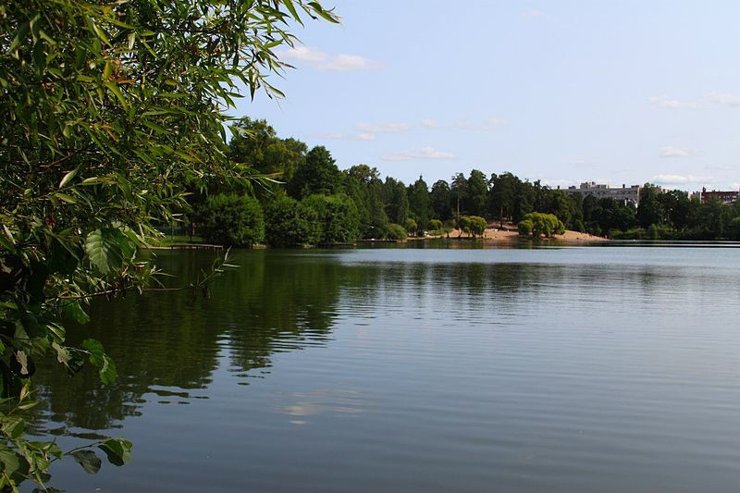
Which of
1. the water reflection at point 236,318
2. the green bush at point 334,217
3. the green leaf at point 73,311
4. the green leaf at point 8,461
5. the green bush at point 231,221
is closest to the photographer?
the green leaf at point 8,461

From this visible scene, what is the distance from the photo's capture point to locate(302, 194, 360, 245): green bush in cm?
11794

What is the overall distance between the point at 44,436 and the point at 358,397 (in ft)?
18.3

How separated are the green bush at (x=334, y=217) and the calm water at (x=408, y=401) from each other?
87.8m

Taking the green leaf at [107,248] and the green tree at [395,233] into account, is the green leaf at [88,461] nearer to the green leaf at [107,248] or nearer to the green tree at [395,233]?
the green leaf at [107,248]

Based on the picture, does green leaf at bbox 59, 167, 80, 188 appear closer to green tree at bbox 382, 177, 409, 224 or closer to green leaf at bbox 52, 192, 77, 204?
green leaf at bbox 52, 192, 77, 204

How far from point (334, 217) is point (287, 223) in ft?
45.3

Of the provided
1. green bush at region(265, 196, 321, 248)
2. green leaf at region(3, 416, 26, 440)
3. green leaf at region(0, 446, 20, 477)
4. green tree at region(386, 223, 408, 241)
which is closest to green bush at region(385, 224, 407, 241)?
green tree at region(386, 223, 408, 241)

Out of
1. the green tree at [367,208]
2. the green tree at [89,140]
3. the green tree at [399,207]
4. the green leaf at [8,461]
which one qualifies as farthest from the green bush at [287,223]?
the green leaf at [8,461]

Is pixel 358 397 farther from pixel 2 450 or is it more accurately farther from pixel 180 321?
pixel 180 321

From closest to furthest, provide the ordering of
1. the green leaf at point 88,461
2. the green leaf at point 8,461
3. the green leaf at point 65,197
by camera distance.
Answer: the green leaf at point 8,461 → the green leaf at point 65,197 → the green leaf at point 88,461

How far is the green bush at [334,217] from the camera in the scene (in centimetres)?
11794

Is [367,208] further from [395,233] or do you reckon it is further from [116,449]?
[116,449]

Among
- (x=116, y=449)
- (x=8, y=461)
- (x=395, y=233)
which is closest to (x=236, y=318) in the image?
(x=116, y=449)

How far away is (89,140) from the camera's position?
198 inches
